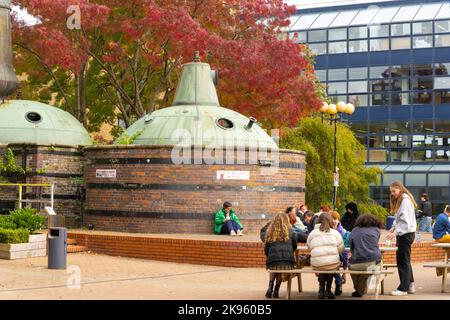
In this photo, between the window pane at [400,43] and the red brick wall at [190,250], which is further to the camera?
the window pane at [400,43]

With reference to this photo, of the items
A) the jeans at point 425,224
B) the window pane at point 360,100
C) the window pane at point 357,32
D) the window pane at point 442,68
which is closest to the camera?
the jeans at point 425,224

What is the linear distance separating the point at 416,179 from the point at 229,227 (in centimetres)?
3408

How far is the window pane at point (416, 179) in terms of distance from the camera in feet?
176

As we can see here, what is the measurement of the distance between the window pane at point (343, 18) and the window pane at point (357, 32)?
2.66 feet

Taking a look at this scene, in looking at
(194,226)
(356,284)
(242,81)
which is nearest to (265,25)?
(242,81)

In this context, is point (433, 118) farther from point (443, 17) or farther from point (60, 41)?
point (60, 41)

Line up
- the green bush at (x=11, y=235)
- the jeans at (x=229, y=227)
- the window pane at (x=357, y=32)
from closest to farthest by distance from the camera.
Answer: the green bush at (x=11, y=235) → the jeans at (x=229, y=227) → the window pane at (x=357, y=32)

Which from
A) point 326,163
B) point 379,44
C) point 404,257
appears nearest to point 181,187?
point 404,257

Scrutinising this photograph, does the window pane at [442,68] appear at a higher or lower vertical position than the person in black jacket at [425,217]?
higher

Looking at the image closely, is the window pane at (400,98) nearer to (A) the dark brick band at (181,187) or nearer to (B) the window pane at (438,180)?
(B) the window pane at (438,180)

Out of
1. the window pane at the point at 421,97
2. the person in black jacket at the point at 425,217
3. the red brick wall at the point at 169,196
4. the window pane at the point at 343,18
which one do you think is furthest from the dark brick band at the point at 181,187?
the window pane at the point at 343,18

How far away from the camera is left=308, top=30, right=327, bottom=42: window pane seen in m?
58.7

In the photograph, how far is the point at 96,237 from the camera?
21.6 metres

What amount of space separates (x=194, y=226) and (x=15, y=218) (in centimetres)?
461
